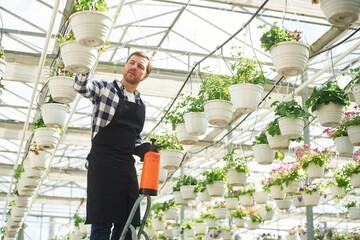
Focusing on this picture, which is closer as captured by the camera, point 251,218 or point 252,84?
point 252,84

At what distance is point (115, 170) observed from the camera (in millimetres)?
2363

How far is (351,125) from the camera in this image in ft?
19.2

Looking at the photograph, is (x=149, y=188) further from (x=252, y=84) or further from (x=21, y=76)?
(x=21, y=76)

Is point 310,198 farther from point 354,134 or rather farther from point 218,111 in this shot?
point 218,111

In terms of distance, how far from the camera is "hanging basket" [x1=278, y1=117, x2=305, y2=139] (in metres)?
5.55

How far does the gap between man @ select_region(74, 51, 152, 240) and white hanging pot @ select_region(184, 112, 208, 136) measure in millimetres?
3261

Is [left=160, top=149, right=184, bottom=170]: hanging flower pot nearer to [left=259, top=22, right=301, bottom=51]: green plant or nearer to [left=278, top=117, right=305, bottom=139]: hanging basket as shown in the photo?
[left=278, top=117, right=305, bottom=139]: hanging basket

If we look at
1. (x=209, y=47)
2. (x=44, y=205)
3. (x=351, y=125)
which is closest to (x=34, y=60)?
(x=209, y=47)

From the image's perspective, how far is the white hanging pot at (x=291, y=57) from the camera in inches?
169

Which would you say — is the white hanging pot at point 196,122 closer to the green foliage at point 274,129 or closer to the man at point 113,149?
the green foliage at point 274,129

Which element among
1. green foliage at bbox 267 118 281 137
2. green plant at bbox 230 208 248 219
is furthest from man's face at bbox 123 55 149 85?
green plant at bbox 230 208 248 219

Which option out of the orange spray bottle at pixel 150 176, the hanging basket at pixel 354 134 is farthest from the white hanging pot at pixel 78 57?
the hanging basket at pixel 354 134

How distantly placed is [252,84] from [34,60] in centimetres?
409

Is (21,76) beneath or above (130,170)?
above
